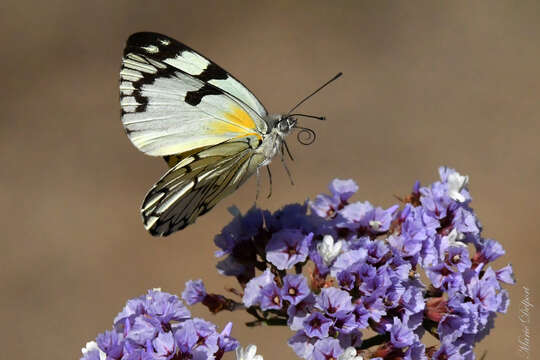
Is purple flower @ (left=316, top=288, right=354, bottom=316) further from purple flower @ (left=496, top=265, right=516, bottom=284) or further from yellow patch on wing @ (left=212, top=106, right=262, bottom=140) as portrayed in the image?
yellow patch on wing @ (left=212, top=106, right=262, bottom=140)

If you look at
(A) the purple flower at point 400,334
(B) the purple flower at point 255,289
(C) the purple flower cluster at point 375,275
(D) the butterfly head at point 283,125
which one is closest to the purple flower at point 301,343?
(C) the purple flower cluster at point 375,275

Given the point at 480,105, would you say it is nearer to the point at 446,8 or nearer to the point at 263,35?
the point at 446,8

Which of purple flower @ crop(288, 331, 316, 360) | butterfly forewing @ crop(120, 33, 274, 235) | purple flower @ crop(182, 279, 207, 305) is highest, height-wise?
butterfly forewing @ crop(120, 33, 274, 235)

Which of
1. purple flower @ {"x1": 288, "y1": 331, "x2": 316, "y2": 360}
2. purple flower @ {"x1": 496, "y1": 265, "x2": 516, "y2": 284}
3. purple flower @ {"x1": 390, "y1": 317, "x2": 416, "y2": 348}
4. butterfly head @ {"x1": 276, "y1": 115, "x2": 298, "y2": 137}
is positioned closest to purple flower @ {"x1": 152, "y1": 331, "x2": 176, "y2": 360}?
purple flower @ {"x1": 288, "y1": 331, "x2": 316, "y2": 360}

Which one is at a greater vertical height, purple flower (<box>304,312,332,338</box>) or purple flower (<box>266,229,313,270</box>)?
purple flower (<box>266,229,313,270</box>)

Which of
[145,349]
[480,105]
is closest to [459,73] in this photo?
[480,105]

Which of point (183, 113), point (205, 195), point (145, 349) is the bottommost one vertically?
point (145, 349)

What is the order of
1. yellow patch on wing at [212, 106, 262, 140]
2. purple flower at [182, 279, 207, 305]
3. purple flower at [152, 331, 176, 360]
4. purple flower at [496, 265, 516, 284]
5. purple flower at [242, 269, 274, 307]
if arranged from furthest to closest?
yellow patch on wing at [212, 106, 262, 140]
purple flower at [182, 279, 207, 305]
purple flower at [496, 265, 516, 284]
purple flower at [242, 269, 274, 307]
purple flower at [152, 331, 176, 360]
